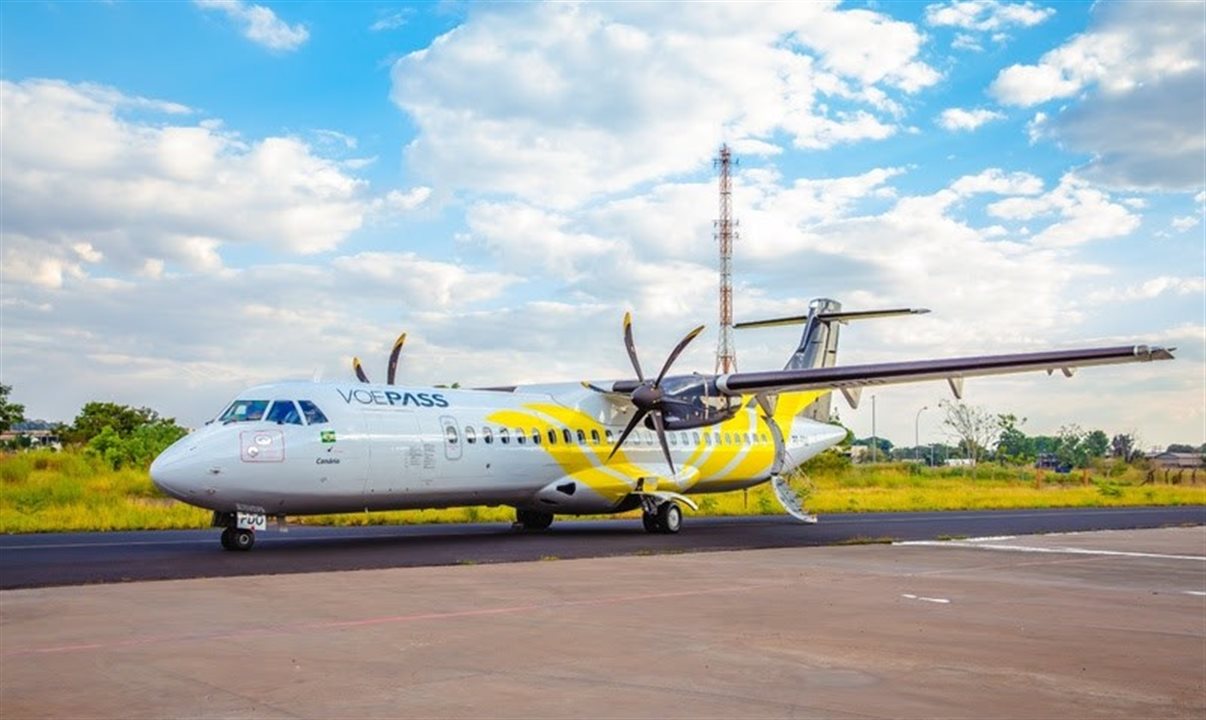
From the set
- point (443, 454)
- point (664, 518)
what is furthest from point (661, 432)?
point (443, 454)

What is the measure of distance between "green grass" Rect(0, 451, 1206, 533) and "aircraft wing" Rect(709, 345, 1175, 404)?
23.3ft

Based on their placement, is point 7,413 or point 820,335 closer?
point 820,335

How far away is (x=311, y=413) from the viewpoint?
1962 cm

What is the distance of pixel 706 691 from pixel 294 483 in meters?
13.0

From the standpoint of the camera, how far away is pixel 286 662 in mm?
8430

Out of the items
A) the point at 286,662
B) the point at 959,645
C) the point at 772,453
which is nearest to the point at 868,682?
the point at 959,645

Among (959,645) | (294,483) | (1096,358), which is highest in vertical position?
(1096,358)

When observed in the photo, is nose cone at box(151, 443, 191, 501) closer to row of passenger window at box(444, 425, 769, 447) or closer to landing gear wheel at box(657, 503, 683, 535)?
row of passenger window at box(444, 425, 769, 447)

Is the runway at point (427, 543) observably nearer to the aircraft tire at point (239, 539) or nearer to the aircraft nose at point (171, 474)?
the aircraft tire at point (239, 539)

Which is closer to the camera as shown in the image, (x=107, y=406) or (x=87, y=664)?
(x=87, y=664)

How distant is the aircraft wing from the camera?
65.1ft

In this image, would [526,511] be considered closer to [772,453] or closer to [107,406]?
[772,453]

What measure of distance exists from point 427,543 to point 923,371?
10.5 m

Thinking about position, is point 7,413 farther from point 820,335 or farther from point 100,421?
point 820,335
